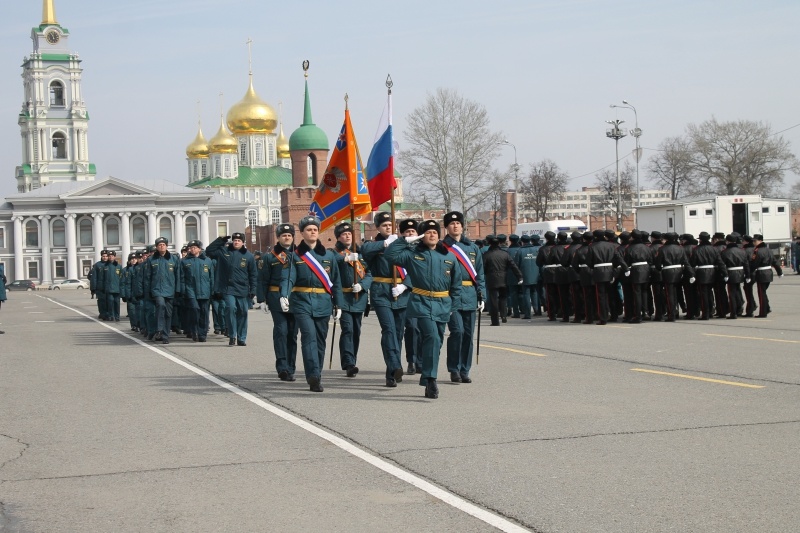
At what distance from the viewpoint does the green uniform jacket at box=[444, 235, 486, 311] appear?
12.3 m

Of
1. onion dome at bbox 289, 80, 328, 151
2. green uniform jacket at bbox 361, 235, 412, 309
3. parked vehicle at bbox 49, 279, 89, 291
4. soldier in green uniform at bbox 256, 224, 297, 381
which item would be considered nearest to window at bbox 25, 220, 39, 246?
parked vehicle at bbox 49, 279, 89, 291

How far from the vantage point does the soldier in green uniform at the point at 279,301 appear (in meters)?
13.2

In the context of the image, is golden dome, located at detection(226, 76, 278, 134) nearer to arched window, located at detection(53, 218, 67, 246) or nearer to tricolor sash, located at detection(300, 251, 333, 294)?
arched window, located at detection(53, 218, 67, 246)

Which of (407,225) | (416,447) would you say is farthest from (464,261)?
(416,447)

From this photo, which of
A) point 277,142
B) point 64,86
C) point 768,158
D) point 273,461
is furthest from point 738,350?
point 277,142

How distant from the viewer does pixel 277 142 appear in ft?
484

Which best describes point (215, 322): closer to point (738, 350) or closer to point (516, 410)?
point (738, 350)

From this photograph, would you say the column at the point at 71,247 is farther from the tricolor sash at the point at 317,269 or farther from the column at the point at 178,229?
the tricolor sash at the point at 317,269

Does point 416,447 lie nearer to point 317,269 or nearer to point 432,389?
point 432,389

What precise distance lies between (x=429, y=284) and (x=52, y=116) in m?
123

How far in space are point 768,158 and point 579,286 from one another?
7206 cm

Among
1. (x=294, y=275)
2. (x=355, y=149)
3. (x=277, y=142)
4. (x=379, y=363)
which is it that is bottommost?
(x=379, y=363)

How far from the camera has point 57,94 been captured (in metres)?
128

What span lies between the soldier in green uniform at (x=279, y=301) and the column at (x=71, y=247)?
9954cm
